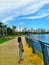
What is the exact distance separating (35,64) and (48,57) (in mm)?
2920

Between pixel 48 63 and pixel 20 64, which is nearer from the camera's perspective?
pixel 48 63

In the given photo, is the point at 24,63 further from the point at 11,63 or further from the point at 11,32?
the point at 11,32

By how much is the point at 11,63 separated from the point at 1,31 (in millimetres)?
141682

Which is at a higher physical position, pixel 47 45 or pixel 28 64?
pixel 47 45

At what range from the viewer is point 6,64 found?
14609 mm

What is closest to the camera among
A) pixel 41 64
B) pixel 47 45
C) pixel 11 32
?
pixel 47 45

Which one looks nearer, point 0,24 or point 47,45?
point 47,45

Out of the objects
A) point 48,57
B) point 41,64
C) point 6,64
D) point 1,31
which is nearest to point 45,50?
point 48,57

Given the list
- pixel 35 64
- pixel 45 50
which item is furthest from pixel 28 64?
pixel 45 50

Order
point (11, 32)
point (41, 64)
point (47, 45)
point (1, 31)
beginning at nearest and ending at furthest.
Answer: point (47, 45), point (41, 64), point (1, 31), point (11, 32)

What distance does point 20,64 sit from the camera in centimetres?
1438

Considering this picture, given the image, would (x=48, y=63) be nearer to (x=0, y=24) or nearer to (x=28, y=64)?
(x=28, y=64)

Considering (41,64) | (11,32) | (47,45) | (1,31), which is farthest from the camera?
(11,32)

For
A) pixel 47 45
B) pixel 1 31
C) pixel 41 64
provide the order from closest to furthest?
pixel 47 45, pixel 41 64, pixel 1 31
